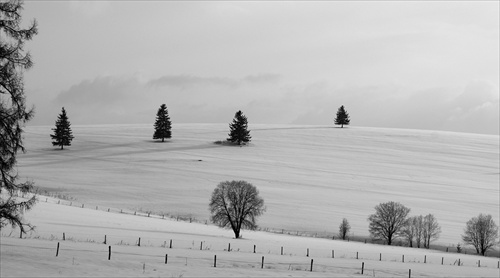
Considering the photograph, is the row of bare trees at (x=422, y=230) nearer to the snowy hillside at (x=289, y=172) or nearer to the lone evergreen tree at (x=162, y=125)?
the snowy hillside at (x=289, y=172)

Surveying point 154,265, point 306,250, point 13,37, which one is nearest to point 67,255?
point 154,265

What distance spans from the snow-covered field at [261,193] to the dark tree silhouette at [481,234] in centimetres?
182

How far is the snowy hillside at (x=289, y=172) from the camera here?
210ft

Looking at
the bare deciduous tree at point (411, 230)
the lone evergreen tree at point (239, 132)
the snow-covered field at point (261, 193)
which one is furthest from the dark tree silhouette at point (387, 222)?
the lone evergreen tree at point (239, 132)

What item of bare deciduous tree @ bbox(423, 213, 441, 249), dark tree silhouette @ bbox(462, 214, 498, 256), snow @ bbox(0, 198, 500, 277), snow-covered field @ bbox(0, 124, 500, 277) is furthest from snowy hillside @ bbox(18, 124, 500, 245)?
snow @ bbox(0, 198, 500, 277)

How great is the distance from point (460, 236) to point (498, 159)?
192ft

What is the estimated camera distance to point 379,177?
86.9 meters

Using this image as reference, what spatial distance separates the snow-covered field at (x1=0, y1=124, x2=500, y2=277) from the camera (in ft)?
99.8

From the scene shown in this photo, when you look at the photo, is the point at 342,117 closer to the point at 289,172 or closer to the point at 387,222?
the point at 289,172

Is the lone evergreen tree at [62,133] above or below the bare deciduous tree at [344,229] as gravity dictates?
above

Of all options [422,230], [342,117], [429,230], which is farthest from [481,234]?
[342,117]

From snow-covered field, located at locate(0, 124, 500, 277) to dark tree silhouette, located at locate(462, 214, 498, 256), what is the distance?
5.98 ft

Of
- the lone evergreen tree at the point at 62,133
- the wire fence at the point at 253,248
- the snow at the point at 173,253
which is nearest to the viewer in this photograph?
the snow at the point at 173,253

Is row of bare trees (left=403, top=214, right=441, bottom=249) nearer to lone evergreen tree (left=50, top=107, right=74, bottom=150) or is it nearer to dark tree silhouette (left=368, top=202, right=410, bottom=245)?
dark tree silhouette (left=368, top=202, right=410, bottom=245)
